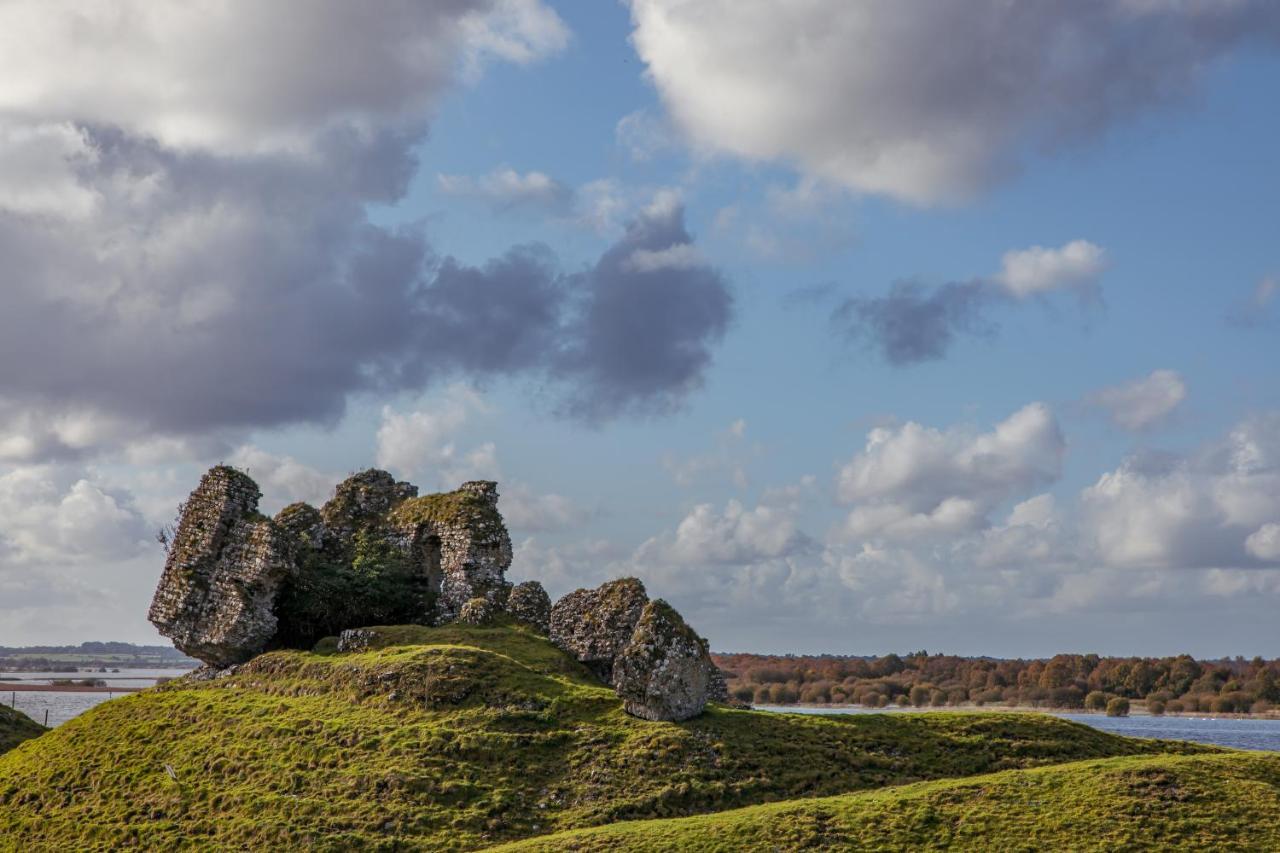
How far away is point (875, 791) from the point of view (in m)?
31.8

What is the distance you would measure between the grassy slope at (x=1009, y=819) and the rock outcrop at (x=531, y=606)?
16.6 meters

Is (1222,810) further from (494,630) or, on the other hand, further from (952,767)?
(494,630)

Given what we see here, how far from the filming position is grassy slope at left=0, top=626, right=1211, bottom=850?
104 feet

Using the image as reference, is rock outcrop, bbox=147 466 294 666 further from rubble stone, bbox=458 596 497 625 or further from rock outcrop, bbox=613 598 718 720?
rock outcrop, bbox=613 598 718 720

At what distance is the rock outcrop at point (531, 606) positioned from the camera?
152 feet

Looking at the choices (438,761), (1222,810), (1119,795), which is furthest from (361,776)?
(1222,810)

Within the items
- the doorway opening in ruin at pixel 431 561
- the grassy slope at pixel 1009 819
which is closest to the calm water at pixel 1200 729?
the doorway opening in ruin at pixel 431 561

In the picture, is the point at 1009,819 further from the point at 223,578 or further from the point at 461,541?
the point at 223,578

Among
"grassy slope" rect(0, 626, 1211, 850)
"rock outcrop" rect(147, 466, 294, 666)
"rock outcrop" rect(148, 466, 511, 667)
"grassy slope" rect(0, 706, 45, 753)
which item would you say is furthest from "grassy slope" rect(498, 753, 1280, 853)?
"grassy slope" rect(0, 706, 45, 753)

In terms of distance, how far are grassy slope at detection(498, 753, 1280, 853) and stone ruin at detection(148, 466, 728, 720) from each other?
813cm

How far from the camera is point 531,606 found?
153ft

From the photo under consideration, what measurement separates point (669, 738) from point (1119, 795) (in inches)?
453

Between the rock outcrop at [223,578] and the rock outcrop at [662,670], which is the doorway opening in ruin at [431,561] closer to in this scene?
the rock outcrop at [223,578]

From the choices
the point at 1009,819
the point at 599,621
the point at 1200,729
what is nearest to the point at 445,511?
the point at 599,621
